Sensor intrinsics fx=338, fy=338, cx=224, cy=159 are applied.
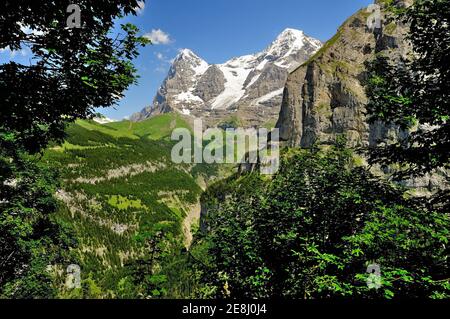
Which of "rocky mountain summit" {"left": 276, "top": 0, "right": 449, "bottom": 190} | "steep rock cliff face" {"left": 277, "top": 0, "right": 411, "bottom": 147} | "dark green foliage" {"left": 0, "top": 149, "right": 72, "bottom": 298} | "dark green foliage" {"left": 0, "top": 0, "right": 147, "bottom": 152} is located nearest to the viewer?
"dark green foliage" {"left": 0, "top": 0, "right": 147, "bottom": 152}

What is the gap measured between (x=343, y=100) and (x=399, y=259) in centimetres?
11558

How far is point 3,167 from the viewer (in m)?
22.1

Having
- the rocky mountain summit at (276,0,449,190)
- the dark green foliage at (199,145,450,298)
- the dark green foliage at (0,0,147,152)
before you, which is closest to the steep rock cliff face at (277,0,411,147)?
the rocky mountain summit at (276,0,449,190)

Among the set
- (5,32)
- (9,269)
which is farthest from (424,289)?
(9,269)

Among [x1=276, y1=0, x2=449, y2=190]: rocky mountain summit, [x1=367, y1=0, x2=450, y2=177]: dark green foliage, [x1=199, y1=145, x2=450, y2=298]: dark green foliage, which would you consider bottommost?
[x1=199, y1=145, x2=450, y2=298]: dark green foliage

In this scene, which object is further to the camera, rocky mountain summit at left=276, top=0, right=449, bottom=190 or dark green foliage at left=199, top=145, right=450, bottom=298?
rocky mountain summit at left=276, top=0, right=449, bottom=190

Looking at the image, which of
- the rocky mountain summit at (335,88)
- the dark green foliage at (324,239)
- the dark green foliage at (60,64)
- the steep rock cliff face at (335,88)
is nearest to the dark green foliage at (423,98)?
the dark green foliage at (324,239)

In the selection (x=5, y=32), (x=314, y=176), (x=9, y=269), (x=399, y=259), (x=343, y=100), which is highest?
(x=343, y=100)

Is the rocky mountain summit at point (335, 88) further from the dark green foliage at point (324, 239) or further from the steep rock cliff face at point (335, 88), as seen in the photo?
the dark green foliage at point (324, 239)

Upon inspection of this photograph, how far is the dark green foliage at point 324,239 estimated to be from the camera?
9945mm

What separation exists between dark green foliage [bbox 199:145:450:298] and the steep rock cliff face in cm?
9394

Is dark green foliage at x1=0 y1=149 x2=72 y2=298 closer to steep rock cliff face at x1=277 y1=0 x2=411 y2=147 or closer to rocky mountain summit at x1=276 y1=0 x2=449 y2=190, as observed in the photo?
rocky mountain summit at x1=276 y1=0 x2=449 y2=190

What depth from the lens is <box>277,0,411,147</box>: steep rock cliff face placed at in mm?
110750
